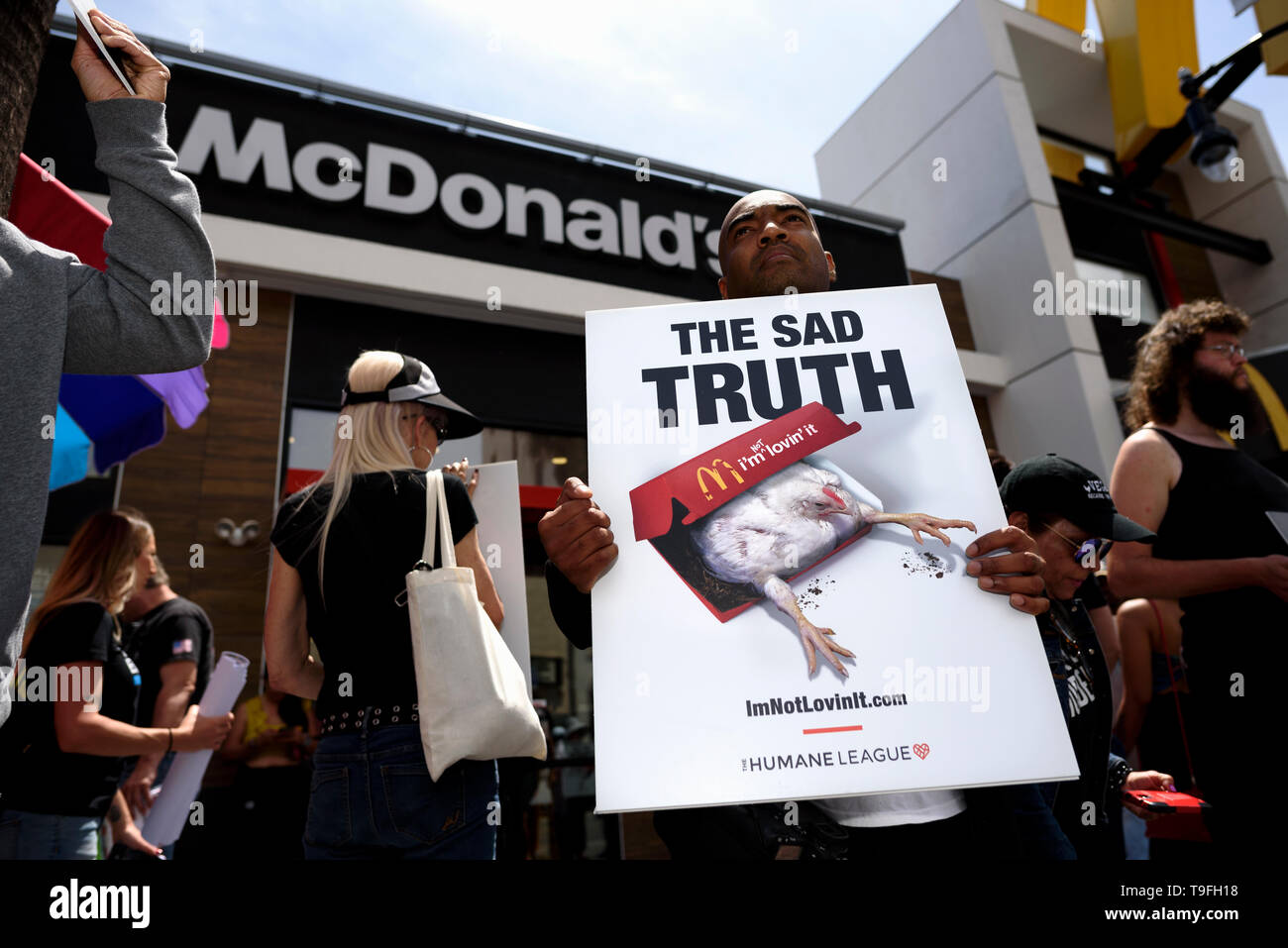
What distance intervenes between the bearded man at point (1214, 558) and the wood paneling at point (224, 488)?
4219 mm

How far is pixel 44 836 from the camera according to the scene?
6.61ft

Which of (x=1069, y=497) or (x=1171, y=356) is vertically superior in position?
(x=1171, y=356)

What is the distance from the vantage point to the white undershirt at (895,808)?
3.63 ft

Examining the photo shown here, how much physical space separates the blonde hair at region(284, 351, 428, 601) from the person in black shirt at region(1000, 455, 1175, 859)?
141 cm

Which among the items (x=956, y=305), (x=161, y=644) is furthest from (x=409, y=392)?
(x=956, y=305)

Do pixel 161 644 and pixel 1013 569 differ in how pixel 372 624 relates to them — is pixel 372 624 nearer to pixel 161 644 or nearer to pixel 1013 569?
pixel 1013 569

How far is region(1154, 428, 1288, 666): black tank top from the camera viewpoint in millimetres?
1933

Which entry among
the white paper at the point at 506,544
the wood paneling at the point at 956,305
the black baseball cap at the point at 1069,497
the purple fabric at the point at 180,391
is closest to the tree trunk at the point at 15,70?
the white paper at the point at 506,544

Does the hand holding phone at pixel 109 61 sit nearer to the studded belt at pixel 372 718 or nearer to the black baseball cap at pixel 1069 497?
the studded belt at pixel 372 718

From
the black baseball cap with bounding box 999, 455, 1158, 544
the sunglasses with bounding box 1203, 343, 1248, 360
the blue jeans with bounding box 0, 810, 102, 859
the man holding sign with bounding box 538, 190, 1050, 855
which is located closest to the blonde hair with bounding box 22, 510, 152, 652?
the blue jeans with bounding box 0, 810, 102, 859

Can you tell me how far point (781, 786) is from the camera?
99 cm

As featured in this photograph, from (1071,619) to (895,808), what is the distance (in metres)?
0.92
